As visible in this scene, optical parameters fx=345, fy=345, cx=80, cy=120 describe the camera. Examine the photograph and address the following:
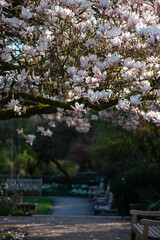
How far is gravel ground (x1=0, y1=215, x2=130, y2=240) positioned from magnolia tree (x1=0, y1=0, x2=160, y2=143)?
3049 millimetres

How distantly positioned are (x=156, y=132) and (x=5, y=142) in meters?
10.5

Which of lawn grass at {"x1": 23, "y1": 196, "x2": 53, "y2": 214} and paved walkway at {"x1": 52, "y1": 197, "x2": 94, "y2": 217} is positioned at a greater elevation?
paved walkway at {"x1": 52, "y1": 197, "x2": 94, "y2": 217}

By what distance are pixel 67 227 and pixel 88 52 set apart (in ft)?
15.5

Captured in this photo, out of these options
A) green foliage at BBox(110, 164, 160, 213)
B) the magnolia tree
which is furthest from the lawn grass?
the magnolia tree

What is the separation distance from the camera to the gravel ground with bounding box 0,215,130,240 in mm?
6885

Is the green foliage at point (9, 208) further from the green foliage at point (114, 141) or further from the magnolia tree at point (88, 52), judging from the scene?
the magnolia tree at point (88, 52)

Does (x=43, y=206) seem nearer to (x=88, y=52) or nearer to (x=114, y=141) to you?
(x=114, y=141)

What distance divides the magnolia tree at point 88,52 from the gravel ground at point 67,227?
3049 mm

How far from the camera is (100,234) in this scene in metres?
7.10

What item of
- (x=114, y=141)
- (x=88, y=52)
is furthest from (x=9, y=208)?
(x=88, y=52)

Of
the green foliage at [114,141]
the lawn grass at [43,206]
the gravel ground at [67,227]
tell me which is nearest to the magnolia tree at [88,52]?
the gravel ground at [67,227]

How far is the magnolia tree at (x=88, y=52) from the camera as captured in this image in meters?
3.83

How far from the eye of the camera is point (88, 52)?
177 inches

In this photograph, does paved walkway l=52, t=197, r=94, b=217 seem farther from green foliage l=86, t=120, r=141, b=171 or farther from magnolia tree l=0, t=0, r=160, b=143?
magnolia tree l=0, t=0, r=160, b=143
